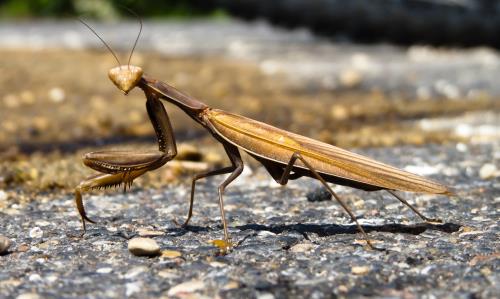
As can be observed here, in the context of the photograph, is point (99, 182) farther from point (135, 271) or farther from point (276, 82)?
point (276, 82)

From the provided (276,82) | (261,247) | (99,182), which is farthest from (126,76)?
(276,82)

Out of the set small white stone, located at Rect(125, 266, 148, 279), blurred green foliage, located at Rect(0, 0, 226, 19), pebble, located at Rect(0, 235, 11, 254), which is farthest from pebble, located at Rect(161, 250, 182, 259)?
blurred green foliage, located at Rect(0, 0, 226, 19)

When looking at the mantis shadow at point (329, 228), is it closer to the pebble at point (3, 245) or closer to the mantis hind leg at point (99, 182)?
Answer: the mantis hind leg at point (99, 182)

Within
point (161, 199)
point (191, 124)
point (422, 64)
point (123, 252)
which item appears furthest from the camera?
point (422, 64)

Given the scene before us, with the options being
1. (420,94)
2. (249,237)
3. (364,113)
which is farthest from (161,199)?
(420,94)

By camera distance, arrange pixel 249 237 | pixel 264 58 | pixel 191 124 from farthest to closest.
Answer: pixel 264 58 → pixel 191 124 → pixel 249 237

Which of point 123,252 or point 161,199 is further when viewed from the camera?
point 161,199

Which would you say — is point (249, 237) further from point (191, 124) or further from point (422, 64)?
point (422, 64)
